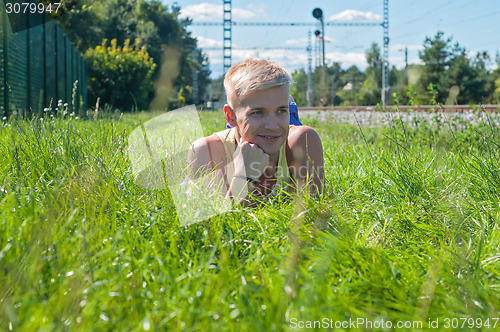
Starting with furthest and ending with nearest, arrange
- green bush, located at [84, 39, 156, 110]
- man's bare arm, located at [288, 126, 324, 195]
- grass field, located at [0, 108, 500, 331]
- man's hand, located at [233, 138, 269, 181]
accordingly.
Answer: green bush, located at [84, 39, 156, 110] → man's bare arm, located at [288, 126, 324, 195] → man's hand, located at [233, 138, 269, 181] → grass field, located at [0, 108, 500, 331]

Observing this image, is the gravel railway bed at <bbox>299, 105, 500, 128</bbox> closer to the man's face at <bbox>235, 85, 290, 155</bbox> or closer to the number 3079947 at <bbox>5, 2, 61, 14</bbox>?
the man's face at <bbox>235, 85, 290, 155</bbox>

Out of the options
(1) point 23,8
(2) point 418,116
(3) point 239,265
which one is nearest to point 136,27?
(1) point 23,8

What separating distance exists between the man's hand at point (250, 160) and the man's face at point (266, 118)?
0.33 ft

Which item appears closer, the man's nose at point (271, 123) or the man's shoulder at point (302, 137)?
the man's nose at point (271, 123)

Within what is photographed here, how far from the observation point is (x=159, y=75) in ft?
149

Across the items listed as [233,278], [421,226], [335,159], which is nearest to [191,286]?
[233,278]

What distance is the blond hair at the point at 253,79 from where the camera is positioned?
270 centimetres

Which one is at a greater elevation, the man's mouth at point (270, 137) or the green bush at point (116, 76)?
the green bush at point (116, 76)

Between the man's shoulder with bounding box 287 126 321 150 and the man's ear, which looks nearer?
the man's shoulder with bounding box 287 126 321 150

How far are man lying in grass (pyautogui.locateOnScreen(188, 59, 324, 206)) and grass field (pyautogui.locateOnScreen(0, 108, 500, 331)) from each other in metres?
0.41

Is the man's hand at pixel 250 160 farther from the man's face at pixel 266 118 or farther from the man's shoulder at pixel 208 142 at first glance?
the man's shoulder at pixel 208 142

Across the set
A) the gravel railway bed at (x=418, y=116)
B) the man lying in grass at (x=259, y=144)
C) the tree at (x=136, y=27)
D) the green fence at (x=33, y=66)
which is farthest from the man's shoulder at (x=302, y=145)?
the tree at (x=136, y=27)

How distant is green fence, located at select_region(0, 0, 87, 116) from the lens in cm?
686

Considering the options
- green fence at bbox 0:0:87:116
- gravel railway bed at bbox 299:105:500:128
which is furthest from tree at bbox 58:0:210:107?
gravel railway bed at bbox 299:105:500:128
